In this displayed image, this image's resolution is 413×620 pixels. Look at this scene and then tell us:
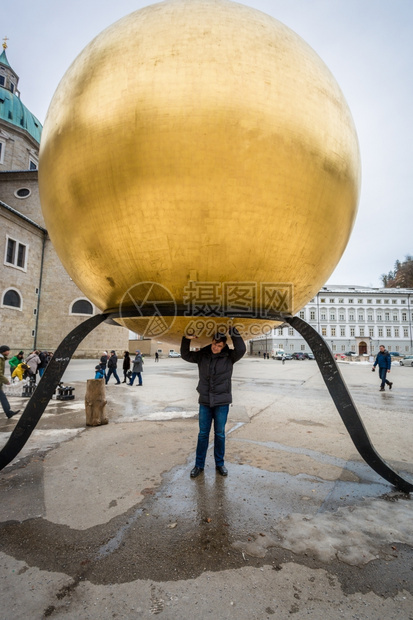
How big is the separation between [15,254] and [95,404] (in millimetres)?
23504

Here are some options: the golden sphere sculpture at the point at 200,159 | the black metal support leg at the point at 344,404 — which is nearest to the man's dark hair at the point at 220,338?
the golden sphere sculpture at the point at 200,159

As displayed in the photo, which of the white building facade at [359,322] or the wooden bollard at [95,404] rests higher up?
the white building facade at [359,322]

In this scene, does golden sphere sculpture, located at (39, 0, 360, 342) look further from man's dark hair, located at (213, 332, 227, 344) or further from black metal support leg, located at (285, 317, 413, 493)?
black metal support leg, located at (285, 317, 413, 493)

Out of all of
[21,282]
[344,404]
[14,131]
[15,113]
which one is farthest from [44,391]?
[15,113]

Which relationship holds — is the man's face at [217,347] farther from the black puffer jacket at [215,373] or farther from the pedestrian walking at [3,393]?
the pedestrian walking at [3,393]

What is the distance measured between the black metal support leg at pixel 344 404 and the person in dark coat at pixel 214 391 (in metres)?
0.73

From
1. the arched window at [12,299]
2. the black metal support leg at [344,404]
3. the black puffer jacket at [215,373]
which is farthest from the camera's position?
the arched window at [12,299]

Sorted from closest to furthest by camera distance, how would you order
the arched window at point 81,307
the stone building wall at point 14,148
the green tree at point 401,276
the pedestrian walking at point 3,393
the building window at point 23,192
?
1. the pedestrian walking at point 3,393
2. the arched window at point 81,307
3. the building window at point 23,192
4. the stone building wall at point 14,148
5. the green tree at point 401,276

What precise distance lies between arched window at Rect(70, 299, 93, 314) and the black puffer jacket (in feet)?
91.2

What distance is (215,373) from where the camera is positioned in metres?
3.49

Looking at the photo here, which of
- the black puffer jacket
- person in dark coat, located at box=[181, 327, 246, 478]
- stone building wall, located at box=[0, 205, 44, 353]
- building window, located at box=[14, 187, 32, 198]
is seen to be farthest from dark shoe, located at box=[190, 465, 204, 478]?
building window, located at box=[14, 187, 32, 198]

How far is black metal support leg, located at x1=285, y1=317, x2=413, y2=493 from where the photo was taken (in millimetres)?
2998

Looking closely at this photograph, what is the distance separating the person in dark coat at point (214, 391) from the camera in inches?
136

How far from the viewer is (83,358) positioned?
94.0 ft
